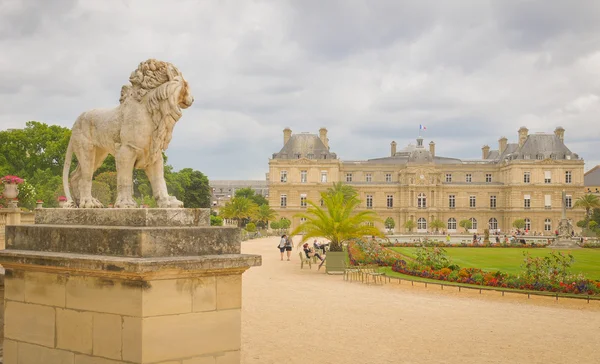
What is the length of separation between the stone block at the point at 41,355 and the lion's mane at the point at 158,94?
1.46 metres

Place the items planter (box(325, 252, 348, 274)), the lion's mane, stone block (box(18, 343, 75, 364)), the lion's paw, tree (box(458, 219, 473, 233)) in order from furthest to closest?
1. tree (box(458, 219, 473, 233))
2. planter (box(325, 252, 348, 274))
3. the lion's paw
4. the lion's mane
5. stone block (box(18, 343, 75, 364))

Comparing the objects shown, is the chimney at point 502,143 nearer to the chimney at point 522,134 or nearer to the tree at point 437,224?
the chimney at point 522,134

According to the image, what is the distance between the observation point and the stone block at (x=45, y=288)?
12.7 ft

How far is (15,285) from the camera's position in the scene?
416 centimetres

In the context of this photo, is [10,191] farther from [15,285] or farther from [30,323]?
[30,323]

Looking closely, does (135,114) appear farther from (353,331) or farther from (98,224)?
(353,331)

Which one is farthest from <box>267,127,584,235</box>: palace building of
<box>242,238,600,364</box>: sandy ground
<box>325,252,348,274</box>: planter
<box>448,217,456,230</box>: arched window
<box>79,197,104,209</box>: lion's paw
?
<box>79,197,104,209</box>: lion's paw

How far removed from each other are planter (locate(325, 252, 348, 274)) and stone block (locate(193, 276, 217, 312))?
16.1 m

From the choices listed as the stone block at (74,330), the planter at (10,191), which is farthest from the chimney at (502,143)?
the stone block at (74,330)

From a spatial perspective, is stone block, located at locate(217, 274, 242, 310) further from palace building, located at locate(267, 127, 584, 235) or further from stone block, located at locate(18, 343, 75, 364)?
palace building, located at locate(267, 127, 584, 235)

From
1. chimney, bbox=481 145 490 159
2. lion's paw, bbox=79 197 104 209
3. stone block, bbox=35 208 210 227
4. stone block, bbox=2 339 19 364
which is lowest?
stone block, bbox=2 339 19 364

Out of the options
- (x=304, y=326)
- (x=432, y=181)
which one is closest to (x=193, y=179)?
(x=432, y=181)

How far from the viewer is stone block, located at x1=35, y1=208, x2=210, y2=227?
3.81 meters

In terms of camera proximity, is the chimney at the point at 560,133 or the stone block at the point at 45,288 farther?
the chimney at the point at 560,133
